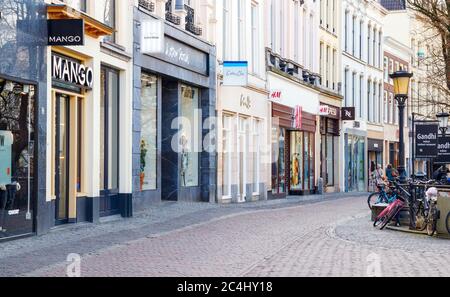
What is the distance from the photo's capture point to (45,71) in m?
17.4

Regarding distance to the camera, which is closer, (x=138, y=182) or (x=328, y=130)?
(x=138, y=182)

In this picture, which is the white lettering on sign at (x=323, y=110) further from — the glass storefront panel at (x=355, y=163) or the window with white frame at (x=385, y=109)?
the window with white frame at (x=385, y=109)

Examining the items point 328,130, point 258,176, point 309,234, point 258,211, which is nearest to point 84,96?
point 309,234

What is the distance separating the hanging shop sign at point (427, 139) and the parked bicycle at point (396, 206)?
5.73 m

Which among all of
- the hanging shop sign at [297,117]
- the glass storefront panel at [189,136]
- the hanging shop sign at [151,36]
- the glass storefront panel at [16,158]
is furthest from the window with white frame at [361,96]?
the glass storefront panel at [16,158]

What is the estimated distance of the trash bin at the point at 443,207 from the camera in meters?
17.7

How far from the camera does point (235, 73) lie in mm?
29219

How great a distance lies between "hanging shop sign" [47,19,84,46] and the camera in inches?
676

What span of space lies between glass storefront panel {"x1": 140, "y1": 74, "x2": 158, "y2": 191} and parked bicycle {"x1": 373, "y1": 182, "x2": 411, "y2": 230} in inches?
286

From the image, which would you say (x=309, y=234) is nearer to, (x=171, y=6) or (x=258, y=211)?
(x=258, y=211)

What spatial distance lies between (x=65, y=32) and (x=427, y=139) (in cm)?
1159

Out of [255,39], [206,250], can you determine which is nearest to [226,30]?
[255,39]

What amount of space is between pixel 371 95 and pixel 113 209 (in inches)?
1544

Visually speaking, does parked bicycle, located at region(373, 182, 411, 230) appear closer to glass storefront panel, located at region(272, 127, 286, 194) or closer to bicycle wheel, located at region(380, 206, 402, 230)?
bicycle wheel, located at region(380, 206, 402, 230)
